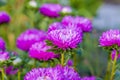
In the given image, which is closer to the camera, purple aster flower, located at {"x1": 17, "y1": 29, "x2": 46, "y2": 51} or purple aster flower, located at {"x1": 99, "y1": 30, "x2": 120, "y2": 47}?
purple aster flower, located at {"x1": 99, "y1": 30, "x2": 120, "y2": 47}

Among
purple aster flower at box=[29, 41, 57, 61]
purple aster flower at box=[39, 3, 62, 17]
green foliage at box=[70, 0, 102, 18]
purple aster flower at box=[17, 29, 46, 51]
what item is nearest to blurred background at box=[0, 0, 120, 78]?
green foliage at box=[70, 0, 102, 18]

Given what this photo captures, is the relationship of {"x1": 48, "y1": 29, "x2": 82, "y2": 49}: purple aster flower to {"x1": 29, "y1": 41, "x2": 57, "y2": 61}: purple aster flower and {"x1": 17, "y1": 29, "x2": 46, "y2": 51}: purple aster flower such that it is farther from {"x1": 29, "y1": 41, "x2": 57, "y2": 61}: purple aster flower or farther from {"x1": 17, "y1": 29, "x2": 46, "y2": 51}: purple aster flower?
{"x1": 17, "y1": 29, "x2": 46, "y2": 51}: purple aster flower

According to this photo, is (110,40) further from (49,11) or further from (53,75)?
(49,11)

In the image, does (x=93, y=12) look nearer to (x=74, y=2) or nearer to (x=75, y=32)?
(x=74, y=2)

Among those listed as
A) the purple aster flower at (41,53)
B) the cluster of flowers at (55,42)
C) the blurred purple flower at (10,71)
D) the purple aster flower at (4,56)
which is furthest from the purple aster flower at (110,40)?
the blurred purple flower at (10,71)

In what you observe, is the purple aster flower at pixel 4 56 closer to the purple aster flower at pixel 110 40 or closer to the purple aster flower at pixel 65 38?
the purple aster flower at pixel 65 38

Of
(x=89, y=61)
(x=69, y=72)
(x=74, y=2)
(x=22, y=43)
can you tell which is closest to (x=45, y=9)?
(x=22, y=43)

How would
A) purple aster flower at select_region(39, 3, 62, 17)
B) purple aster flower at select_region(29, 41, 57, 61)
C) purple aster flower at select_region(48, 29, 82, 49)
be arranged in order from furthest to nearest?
1. purple aster flower at select_region(39, 3, 62, 17)
2. purple aster flower at select_region(29, 41, 57, 61)
3. purple aster flower at select_region(48, 29, 82, 49)

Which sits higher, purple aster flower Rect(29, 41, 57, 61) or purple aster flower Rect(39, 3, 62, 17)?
purple aster flower Rect(39, 3, 62, 17)
